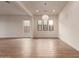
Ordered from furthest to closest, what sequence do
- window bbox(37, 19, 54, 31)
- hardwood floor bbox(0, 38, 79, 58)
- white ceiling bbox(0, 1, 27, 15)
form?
window bbox(37, 19, 54, 31) → white ceiling bbox(0, 1, 27, 15) → hardwood floor bbox(0, 38, 79, 58)

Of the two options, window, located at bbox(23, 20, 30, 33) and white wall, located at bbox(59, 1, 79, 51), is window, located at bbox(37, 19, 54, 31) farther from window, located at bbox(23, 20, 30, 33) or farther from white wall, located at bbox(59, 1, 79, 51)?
white wall, located at bbox(59, 1, 79, 51)

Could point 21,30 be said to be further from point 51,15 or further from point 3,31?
point 51,15

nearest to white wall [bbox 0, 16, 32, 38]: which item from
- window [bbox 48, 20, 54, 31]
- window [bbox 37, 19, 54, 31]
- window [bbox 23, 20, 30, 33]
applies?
window [bbox 23, 20, 30, 33]

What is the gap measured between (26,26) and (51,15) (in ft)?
10.1

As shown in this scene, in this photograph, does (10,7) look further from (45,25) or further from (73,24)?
(45,25)

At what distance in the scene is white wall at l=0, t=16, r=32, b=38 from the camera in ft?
48.3

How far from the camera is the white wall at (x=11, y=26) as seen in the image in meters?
14.7

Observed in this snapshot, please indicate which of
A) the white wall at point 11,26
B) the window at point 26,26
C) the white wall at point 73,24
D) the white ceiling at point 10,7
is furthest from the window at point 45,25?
the white wall at point 73,24

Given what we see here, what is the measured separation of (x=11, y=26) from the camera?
14.8 meters

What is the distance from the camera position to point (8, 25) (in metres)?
14.8

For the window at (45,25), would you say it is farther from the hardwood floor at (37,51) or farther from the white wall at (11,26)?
the hardwood floor at (37,51)

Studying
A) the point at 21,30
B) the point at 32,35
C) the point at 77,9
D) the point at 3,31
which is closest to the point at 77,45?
the point at 77,9

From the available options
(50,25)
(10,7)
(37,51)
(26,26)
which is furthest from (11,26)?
(37,51)

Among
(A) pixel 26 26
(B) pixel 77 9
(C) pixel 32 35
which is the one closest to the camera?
(B) pixel 77 9
